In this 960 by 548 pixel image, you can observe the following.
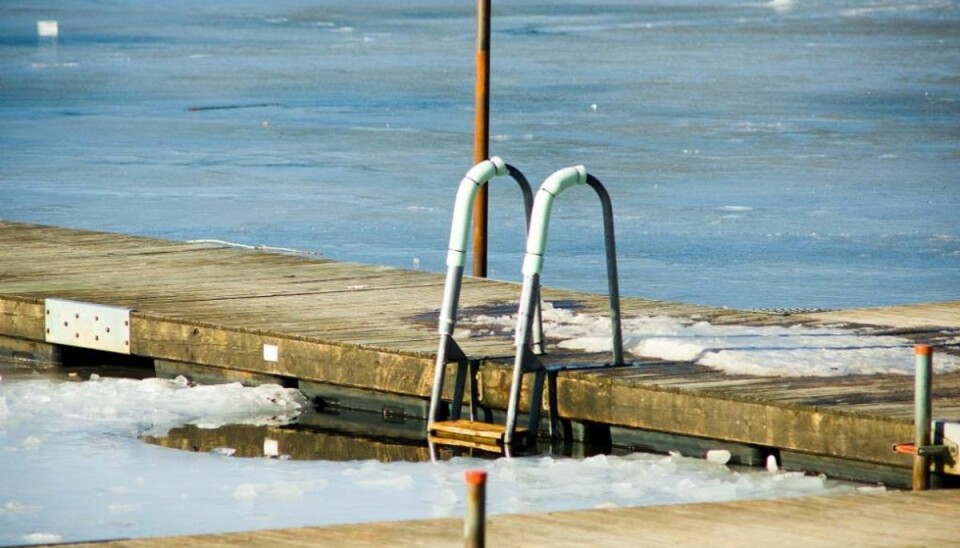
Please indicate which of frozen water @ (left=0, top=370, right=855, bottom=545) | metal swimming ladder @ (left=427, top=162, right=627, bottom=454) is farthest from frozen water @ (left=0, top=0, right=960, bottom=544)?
metal swimming ladder @ (left=427, top=162, right=627, bottom=454)

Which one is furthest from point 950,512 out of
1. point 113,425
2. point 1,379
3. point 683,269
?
point 683,269

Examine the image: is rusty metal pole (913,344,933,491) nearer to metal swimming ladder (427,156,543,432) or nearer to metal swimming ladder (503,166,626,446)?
metal swimming ladder (503,166,626,446)

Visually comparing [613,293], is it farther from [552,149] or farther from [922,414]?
[552,149]

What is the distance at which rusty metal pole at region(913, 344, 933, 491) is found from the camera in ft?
24.5

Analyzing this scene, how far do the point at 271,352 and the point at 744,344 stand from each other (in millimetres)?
2250

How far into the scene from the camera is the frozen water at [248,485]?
7.50 metres

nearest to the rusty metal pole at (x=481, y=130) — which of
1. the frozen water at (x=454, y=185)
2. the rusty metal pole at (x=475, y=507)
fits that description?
the frozen water at (x=454, y=185)

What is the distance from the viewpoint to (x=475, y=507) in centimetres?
499

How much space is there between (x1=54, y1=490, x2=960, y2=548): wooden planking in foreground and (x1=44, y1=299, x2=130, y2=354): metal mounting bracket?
4213 millimetres

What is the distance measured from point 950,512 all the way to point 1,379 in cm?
555

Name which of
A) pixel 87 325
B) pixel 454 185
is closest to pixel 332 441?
pixel 87 325

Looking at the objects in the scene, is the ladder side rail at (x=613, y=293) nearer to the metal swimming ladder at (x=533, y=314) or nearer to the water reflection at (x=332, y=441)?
the metal swimming ladder at (x=533, y=314)

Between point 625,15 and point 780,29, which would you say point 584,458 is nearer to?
point 780,29

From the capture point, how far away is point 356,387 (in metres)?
9.68
